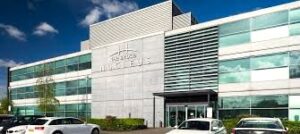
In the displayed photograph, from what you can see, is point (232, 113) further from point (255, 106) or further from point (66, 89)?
point (66, 89)

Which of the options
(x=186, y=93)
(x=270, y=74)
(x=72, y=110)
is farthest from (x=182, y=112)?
(x=72, y=110)

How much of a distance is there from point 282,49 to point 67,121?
18759 millimetres

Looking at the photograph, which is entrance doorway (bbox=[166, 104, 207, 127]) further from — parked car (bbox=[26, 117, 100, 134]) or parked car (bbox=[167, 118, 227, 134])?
parked car (bbox=[167, 118, 227, 134])

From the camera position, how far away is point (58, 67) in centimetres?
6241

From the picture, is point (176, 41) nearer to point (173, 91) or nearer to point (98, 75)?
point (173, 91)

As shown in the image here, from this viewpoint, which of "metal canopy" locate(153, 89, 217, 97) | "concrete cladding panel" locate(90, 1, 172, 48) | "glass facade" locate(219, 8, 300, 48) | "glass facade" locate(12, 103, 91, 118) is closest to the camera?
"glass facade" locate(219, 8, 300, 48)

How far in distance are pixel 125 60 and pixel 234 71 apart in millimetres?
14956

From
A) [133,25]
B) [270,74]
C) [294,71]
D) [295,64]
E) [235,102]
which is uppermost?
[133,25]

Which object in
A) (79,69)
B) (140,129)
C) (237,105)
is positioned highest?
(79,69)

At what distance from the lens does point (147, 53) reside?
1786 inches

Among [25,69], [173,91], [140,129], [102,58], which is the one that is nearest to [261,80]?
[173,91]

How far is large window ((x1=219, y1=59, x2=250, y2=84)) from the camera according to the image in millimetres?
36406

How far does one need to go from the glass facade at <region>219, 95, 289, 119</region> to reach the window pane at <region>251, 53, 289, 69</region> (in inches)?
99.0

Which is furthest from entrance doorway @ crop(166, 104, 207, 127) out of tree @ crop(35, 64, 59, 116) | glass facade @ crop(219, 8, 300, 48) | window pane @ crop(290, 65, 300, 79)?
tree @ crop(35, 64, 59, 116)
